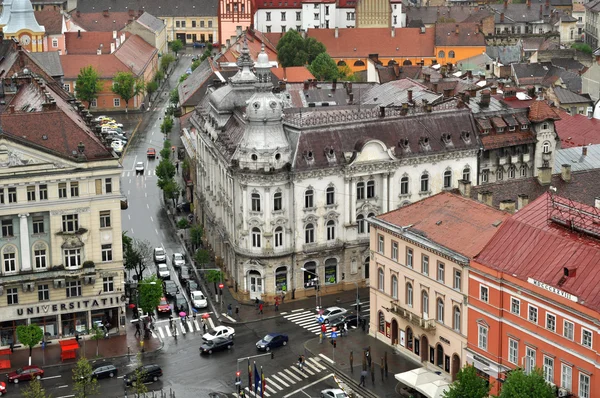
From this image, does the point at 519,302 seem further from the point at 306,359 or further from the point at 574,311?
the point at 306,359

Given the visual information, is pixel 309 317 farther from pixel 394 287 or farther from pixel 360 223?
pixel 394 287

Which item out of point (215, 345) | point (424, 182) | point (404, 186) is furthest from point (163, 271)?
point (424, 182)

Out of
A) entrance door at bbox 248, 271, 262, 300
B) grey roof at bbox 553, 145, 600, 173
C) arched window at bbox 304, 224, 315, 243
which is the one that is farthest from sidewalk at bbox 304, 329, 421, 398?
grey roof at bbox 553, 145, 600, 173

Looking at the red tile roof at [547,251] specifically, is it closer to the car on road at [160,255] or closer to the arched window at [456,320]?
the arched window at [456,320]

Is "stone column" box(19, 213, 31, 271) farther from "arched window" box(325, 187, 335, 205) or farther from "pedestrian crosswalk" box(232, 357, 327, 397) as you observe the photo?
"arched window" box(325, 187, 335, 205)

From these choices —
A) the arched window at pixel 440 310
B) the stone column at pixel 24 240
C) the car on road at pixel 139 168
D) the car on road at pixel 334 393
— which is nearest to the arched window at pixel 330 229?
the arched window at pixel 440 310

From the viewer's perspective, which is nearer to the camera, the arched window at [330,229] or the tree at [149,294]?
the tree at [149,294]
